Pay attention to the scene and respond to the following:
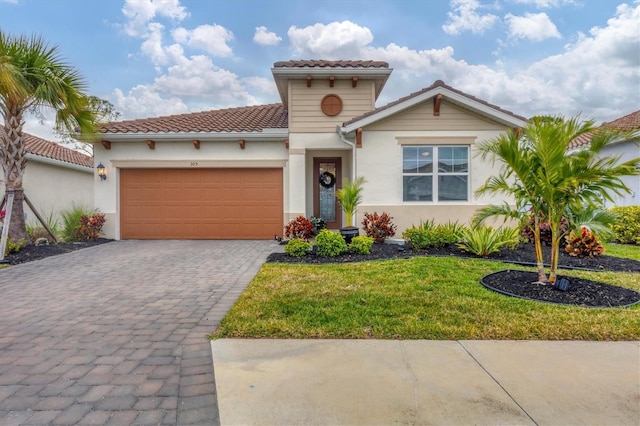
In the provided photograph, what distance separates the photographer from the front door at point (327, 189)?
13.5 meters

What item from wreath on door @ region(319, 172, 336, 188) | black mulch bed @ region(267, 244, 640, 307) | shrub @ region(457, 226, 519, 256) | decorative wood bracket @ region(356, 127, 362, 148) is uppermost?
decorative wood bracket @ region(356, 127, 362, 148)

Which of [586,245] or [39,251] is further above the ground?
[586,245]

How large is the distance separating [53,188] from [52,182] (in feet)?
0.85

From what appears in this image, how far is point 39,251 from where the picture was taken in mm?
9250

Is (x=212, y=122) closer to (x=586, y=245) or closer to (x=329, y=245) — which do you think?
(x=329, y=245)

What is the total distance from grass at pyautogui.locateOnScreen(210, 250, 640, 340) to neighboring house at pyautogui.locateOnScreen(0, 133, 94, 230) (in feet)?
40.7

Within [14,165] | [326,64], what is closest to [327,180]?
[326,64]

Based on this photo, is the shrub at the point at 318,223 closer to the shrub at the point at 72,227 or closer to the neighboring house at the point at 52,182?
the shrub at the point at 72,227

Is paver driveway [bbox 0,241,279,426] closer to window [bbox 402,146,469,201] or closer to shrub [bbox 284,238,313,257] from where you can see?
shrub [bbox 284,238,313,257]

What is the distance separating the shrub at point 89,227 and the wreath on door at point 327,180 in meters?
7.95

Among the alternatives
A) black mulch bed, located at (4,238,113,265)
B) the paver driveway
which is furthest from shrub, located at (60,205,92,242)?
the paver driveway

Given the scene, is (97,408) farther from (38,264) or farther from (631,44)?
(631,44)

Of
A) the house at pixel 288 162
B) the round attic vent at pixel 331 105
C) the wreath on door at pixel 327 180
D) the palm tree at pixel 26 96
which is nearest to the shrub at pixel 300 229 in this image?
the house at pixel 288 162

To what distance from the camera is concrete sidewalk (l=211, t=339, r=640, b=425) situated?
7.89ft
